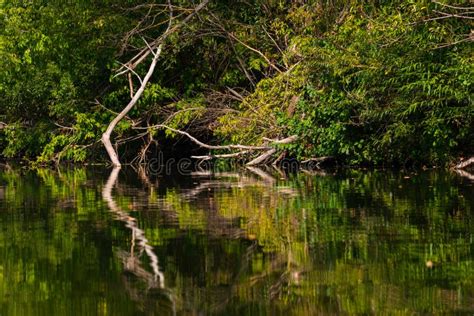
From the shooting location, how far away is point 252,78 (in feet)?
91.1

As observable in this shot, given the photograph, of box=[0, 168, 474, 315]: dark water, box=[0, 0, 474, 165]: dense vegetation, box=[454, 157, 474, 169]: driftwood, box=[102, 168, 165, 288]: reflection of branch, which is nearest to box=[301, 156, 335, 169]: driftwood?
box=[0, 0, 474, 165]: dense vegetation

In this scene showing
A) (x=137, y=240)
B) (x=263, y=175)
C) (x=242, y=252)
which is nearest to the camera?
(x=242, y=252)

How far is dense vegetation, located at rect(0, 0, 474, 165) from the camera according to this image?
19.2 metres

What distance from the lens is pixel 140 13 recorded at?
90.8 ft

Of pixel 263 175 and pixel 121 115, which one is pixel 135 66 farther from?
pixel 263 175

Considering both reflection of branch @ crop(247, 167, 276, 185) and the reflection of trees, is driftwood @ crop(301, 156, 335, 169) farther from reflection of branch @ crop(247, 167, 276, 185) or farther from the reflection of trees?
the reflection of trees

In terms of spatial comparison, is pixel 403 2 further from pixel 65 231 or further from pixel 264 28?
pixel 65 231

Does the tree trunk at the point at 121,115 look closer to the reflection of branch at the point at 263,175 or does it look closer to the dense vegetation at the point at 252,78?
the dense vegetation at the point at 252,78

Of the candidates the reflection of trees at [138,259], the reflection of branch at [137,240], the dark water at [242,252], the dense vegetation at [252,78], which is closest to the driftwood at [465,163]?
the dense vegetation at [252,78]

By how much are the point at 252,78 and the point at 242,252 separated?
65.0 feet

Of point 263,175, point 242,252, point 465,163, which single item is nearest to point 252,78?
point 263,175

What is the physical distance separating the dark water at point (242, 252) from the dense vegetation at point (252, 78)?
4736 mm

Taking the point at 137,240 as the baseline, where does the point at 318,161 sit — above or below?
above

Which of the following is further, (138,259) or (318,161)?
(318,161)
